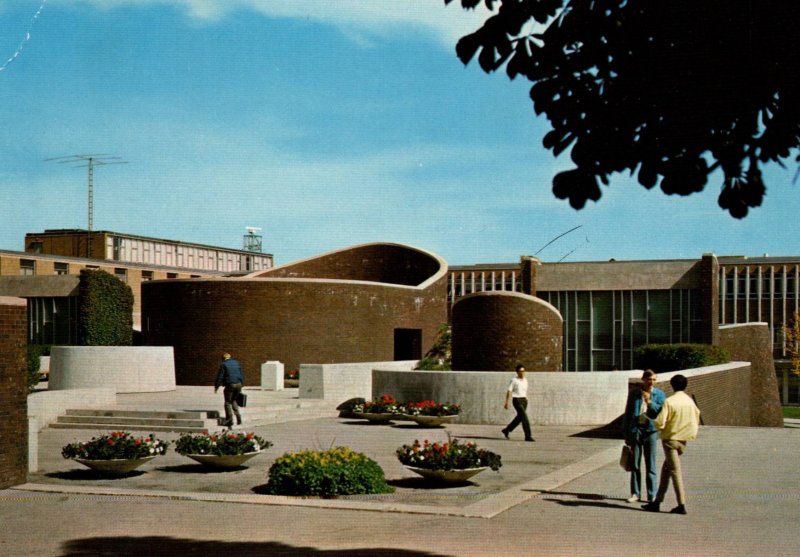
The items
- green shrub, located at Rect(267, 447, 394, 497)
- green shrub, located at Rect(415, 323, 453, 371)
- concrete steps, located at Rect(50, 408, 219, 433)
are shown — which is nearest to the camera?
green shrub, located at Rect(267, 447, 394, 497)

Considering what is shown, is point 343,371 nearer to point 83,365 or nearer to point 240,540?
point 83,365

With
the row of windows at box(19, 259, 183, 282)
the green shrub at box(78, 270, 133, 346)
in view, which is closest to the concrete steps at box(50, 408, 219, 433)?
the green shrub at box(78, 270, 133, 346)

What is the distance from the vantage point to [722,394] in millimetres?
28188

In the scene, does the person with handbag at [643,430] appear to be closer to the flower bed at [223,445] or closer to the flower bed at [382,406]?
the flower bed at [223,445]

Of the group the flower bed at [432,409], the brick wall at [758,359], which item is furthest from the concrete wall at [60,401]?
the brick wall at [758,359]

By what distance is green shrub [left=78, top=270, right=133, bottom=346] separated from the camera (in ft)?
148

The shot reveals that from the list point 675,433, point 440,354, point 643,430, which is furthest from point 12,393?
point 440,354

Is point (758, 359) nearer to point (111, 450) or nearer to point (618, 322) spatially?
point (618, 322)

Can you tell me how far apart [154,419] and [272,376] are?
10678 millimetres

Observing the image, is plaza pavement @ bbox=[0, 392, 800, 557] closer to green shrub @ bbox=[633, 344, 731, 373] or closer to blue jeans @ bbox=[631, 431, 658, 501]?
blue jeans @ bbox=[631, 431, 658, 501]

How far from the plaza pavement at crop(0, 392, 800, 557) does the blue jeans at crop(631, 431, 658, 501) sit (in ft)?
0.81

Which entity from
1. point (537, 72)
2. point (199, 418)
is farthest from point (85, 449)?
point (537, 72)

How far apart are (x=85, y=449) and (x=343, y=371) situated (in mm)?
15536

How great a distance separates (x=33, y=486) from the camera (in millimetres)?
13289
